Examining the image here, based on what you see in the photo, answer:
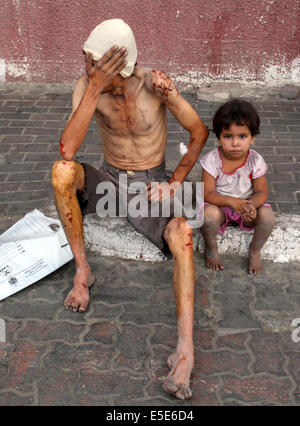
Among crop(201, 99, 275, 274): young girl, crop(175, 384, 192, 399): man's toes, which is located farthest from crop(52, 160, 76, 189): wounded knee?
crop(175, 384, 192, 399): man's toes

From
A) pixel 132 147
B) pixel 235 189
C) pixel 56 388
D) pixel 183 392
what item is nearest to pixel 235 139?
pixel 235 189

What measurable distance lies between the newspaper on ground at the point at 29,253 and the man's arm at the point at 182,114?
91 cm

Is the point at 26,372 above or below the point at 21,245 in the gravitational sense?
below

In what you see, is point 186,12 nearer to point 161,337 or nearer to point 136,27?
point 136,27

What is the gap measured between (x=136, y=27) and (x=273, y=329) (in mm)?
3933

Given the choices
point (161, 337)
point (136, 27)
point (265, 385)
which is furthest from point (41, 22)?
point (265, 385)

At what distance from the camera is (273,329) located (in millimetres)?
2742

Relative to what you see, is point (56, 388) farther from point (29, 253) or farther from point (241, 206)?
point (241, 206)

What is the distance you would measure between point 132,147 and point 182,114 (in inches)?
15.2

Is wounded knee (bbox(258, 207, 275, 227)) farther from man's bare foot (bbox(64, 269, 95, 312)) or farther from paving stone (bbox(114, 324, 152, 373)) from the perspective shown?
man's bare foot (bbox(64, 269, 95, 312))

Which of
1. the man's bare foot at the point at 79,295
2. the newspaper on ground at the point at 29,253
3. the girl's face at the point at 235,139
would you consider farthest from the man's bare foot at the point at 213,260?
the newspaper on ground at the point at 29,253

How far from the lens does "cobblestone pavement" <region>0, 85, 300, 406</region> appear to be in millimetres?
2393

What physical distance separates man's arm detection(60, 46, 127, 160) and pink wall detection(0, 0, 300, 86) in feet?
9.68
